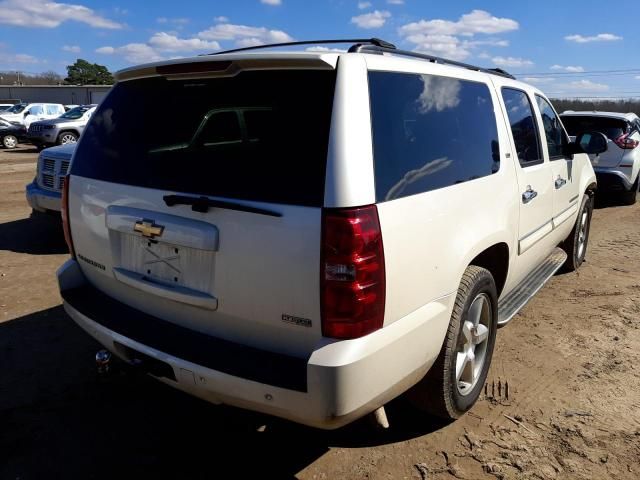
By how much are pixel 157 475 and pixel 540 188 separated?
3.24 meters

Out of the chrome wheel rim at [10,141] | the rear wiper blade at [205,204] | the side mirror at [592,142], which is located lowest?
the chrome wheel rim at [10,141]

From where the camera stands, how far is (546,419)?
10.2ft

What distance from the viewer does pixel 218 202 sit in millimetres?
2207

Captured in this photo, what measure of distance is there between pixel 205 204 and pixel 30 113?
29.3 meters

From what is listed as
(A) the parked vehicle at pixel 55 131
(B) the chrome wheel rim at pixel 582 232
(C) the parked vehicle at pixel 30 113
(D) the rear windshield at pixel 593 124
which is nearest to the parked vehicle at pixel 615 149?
(D) the rear windshield at pixel 593 124

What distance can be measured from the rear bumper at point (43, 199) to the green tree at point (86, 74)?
272 ft

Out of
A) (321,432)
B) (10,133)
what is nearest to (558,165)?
(321,432)

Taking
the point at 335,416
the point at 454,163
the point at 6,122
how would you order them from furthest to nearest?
1. the point at 6,122
2. the point at 454,163
3. the point at 335,416

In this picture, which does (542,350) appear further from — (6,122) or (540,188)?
(6,122)

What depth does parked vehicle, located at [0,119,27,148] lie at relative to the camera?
75.8 ft

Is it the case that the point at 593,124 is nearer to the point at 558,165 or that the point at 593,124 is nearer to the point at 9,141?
the point at 558,165

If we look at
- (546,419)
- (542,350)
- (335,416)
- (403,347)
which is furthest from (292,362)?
(542,350)

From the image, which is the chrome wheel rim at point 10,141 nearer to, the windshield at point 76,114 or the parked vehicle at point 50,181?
the windshield at point 76,114

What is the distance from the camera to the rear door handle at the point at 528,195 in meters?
3.60
